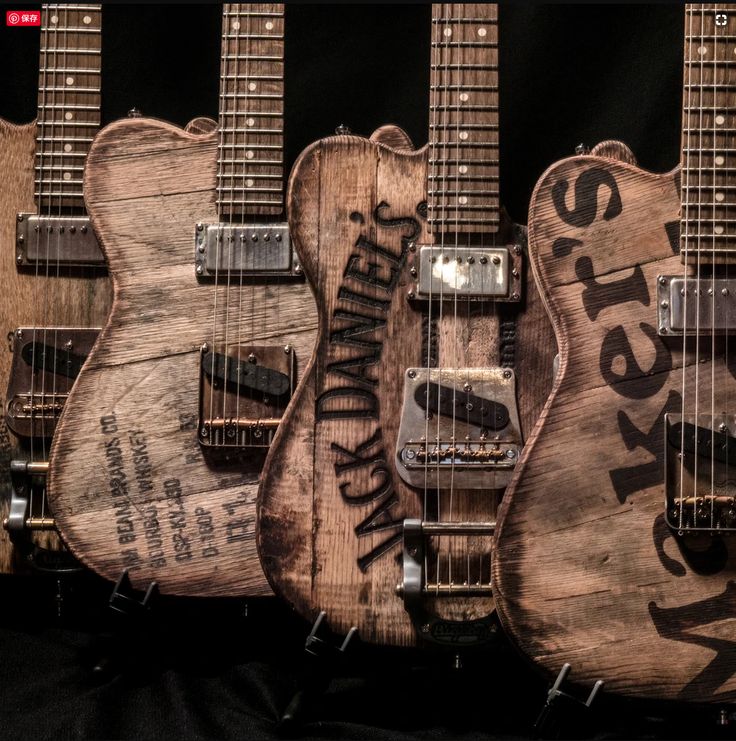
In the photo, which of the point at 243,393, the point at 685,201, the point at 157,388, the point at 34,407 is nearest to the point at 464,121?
the point at 685,201

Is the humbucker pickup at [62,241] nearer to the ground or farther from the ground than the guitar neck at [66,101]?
nearer to the ground

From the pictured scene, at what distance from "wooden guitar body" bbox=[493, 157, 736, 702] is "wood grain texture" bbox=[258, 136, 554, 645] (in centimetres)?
15

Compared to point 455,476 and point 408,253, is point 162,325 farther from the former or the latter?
point 455,476

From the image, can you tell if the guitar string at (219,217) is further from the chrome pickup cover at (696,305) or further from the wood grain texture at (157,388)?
the chrome pickup cover at (696,305)

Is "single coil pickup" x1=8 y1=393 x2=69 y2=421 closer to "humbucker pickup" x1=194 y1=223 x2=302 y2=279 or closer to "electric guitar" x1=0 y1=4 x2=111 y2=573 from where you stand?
"electric guitar" x1=0 y1=4 x2=111 y2=573

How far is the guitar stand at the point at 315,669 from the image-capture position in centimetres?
169

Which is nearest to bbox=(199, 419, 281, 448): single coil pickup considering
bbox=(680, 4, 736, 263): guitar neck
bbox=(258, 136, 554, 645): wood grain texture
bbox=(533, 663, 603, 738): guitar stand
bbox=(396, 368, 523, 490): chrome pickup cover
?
bbox=(258, 136, 554, 645): wood grain texture

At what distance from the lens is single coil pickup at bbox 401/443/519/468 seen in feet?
5.63

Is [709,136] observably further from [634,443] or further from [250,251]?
[250,251]

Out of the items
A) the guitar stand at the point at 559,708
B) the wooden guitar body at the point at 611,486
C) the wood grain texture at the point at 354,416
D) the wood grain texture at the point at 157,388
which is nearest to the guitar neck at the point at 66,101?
the wood grain texture at the point at 157,388

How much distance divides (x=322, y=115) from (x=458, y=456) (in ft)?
3.26

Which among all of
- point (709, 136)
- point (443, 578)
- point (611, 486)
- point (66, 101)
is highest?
point (66, 101)

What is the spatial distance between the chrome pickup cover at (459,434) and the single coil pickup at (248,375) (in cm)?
26

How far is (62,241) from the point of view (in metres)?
2.02
